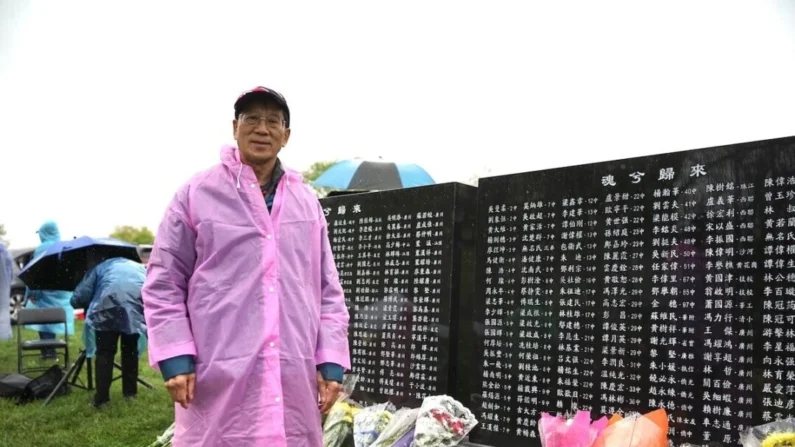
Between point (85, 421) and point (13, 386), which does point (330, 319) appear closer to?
point (85, 421)

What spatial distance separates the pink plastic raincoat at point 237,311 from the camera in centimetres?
208

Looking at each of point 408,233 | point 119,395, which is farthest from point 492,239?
point 119,395

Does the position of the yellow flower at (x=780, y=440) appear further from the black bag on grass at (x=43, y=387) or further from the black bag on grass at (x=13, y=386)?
the black bag on grass at (x=13, y=386)

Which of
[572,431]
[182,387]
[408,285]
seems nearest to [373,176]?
[408,285]

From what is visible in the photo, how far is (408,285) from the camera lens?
14.6 ft

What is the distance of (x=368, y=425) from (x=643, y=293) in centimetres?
174

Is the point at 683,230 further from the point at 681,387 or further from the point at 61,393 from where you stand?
the point at 61,393

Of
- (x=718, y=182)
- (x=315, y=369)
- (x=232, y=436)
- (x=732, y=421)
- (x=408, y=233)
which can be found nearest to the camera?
(x=232, y=436)

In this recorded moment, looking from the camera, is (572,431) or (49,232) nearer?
(572,431)

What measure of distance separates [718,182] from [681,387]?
3.14 feet

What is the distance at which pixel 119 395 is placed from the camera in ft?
21.4

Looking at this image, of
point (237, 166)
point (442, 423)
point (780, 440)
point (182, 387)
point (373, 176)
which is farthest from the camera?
point (373, 176)

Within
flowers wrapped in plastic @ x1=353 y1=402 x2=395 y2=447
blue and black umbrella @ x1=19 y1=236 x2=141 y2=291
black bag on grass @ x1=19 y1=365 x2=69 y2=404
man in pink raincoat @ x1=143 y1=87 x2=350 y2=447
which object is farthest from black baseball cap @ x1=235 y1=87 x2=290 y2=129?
black bag on grass @ x1=19 y1=365 x2=69 y2=404

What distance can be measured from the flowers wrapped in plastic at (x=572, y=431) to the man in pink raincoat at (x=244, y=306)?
3.79ft
